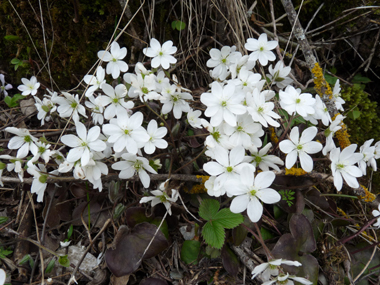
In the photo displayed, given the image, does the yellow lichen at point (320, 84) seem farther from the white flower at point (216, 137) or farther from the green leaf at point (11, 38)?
the green leaf at point (11, 38)

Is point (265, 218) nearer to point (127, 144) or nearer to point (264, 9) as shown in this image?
point (127, 144)

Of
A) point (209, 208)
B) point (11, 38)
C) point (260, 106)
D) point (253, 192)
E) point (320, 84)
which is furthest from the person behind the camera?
point (11, 38)

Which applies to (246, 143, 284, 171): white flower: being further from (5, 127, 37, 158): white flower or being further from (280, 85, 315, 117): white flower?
(5, 127, 37, 158): white flower

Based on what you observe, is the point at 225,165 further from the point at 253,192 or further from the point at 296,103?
the point at 296,103

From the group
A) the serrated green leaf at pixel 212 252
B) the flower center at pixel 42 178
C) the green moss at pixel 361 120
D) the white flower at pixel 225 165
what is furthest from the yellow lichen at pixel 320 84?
the flower center at pixel 42 178

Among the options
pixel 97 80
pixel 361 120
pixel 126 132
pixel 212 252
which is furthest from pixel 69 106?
pixel 361 120
